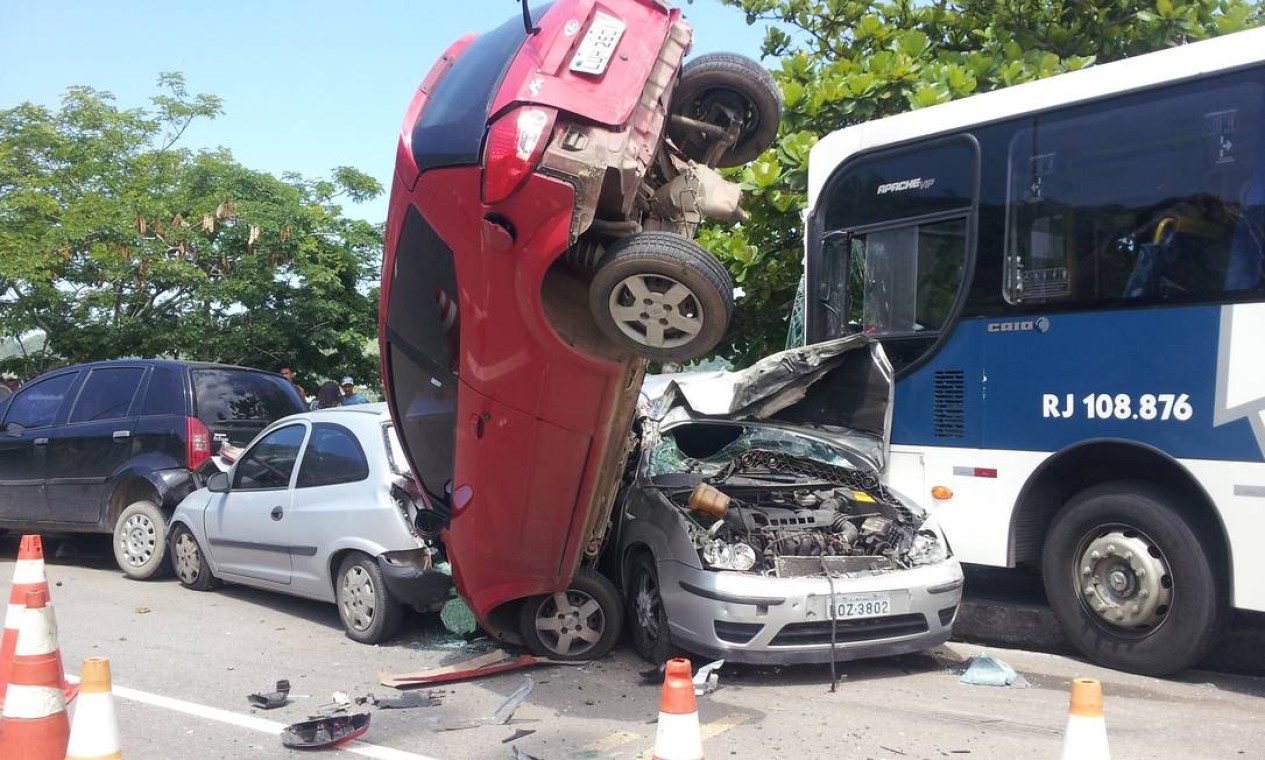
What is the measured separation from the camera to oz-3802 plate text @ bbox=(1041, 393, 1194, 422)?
574cm

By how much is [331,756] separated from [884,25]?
368 inches

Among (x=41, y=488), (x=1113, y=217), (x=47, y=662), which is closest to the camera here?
(x=47, y=662)

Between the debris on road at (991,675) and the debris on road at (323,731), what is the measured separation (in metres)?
3.33

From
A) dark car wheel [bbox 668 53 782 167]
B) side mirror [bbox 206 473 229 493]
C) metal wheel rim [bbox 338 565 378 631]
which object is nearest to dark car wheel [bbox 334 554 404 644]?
metal wheel rim [bbox 338 565 378 631]

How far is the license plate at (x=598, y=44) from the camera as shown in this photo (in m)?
4.59

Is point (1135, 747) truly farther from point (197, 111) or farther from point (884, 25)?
point (197, 111)

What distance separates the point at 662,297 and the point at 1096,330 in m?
3.13

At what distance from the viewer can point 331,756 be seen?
4656 mm

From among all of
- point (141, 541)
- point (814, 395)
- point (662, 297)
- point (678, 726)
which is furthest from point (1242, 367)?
point (141, 541)

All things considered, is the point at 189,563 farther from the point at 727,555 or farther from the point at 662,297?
the point at 662,297

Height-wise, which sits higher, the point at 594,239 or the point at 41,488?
the point at 594,239

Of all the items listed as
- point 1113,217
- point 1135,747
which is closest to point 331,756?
point 1135,747

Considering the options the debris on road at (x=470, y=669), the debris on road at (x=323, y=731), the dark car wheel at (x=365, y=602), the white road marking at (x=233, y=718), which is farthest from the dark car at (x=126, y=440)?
the debris on road at (x=323, y=731)

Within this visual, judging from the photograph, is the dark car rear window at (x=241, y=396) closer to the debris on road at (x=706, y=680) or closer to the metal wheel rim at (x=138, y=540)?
the metal wheel rim at (x=138, y=540)
